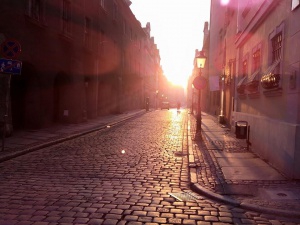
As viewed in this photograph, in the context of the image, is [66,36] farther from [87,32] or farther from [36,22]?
[87,32]

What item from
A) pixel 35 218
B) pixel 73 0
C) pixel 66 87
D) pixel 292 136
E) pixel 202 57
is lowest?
pixel 35 218

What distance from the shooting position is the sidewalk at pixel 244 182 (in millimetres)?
4742

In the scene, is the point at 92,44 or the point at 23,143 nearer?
the point at 23,143

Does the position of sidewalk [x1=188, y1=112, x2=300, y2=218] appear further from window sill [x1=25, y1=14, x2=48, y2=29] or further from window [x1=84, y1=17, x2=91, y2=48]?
window [x1=84, y1=17, x2=91, y2=48]

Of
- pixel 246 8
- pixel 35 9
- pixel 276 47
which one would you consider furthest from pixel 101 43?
pixel 276 47

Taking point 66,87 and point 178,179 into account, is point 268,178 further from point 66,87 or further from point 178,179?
point 66,87

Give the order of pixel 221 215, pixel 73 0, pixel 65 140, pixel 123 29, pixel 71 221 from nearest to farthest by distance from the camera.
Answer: pixel 71 221, pixel 221 215, pixel 65 140, pixel 73 0, pixel 123 29

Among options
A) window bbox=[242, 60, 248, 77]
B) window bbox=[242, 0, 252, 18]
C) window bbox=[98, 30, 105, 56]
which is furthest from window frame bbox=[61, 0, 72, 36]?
window bbox=[242, 60, 248, 77]

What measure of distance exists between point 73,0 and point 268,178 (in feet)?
50.5

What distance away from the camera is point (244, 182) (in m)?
6.01

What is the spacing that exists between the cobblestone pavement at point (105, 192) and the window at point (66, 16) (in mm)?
9912

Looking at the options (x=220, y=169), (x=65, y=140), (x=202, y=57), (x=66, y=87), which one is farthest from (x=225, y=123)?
(x=220, y=169)

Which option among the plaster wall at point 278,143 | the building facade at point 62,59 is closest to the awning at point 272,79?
the plaster wall at point 278,143

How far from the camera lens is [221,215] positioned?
4.37 m
